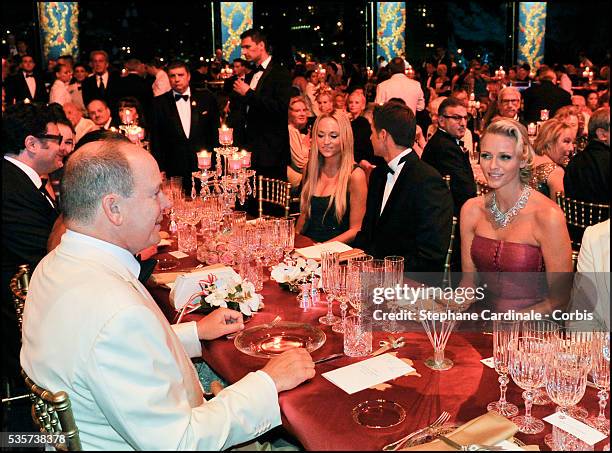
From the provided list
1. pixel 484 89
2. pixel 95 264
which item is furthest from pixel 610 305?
pixel 484 89

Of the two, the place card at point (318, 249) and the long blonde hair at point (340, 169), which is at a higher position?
the long blonde hair at point (340, 169)

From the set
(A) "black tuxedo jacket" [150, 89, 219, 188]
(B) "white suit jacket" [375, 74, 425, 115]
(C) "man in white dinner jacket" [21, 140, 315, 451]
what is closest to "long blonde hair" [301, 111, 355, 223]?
(A) "black tuxedo jacket" [150, 89, 219, 188]

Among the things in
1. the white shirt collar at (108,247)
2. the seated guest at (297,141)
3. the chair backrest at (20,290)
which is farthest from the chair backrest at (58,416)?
the seated guest at (297,141)

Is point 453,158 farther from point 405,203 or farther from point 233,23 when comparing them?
point 233,23

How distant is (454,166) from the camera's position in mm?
5199

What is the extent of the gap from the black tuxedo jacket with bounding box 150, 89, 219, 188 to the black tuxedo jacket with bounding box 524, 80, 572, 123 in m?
5.04

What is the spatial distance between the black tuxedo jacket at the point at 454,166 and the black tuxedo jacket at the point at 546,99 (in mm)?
4588

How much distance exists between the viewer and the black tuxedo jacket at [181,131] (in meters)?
6.53

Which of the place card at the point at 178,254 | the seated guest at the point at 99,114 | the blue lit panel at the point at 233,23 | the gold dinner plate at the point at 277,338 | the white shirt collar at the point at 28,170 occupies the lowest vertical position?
the place card at the point at 178,254

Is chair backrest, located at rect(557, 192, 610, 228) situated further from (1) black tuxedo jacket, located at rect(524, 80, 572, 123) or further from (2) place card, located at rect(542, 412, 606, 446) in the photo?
(1) black tuxedo jacket, located at rect(524, 80, 572, 123)

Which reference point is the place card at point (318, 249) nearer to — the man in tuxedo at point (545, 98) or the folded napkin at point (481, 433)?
the folded napkin at point (481, 433)

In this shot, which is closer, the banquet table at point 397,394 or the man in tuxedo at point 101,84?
the banquet table at point 397,394

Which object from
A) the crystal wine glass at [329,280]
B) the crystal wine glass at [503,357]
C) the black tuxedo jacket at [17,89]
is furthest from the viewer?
the black tuxedo jacket at [17,89]

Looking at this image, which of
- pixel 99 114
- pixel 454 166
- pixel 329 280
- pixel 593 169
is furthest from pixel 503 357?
pixel 99 114
